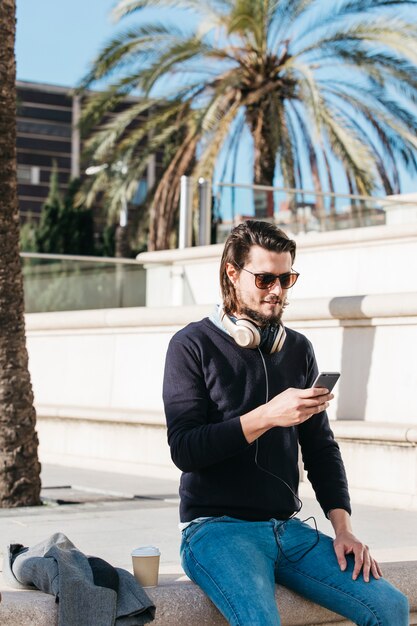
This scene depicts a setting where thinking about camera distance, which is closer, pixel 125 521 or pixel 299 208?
pixel 125 521

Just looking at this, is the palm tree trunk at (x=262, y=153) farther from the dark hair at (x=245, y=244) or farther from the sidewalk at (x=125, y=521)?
the dark hair at (x=245, y=244)

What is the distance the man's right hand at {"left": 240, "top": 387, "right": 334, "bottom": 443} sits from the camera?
3.38 m

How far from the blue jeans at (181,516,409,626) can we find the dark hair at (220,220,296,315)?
763mm

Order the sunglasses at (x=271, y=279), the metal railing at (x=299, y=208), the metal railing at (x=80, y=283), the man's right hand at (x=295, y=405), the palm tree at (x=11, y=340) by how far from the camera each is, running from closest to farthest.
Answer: the man's right hand at (x=295, y=405) < the sunglasses at (x=271, y=279) < the palm tree at (x=11, y=340) < the metal railing at (x=299, y=208) < the metal railing at (x=80, y=283)

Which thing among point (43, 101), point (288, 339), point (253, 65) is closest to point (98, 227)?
point (43, 101)

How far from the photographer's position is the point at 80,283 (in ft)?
44.8

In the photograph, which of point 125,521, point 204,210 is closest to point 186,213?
point 204,210

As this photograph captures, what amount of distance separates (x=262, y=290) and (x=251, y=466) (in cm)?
59

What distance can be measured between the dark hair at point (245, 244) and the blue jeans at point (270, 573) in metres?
0.76

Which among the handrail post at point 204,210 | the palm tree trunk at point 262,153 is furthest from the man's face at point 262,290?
the palm tree trunk at point 262,153

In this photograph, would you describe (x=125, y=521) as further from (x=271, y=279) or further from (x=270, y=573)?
(x=271, y=279)

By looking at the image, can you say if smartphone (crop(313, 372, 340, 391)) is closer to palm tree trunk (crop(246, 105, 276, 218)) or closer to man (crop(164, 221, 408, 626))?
man (crop(164, 221, 408, 626))

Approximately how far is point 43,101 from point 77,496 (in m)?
64.9

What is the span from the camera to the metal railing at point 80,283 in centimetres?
1348
